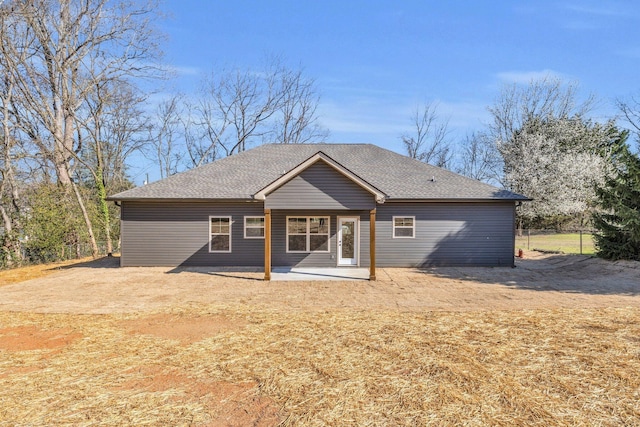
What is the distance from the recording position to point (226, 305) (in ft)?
27.2

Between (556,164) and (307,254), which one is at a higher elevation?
(556,164)

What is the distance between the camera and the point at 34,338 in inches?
235

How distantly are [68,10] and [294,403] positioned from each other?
2331cm

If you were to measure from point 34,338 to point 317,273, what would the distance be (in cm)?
844

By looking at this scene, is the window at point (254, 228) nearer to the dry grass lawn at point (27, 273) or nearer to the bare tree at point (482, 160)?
the dry grass lawn at point (27, 273)

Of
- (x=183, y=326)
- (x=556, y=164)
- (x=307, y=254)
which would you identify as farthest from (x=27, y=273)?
(x=556, y=164)

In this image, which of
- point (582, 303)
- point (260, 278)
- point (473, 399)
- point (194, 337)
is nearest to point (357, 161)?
point (260, 278)

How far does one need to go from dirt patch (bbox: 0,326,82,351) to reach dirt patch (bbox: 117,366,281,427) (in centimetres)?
210

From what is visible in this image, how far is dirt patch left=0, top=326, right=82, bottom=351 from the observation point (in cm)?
557

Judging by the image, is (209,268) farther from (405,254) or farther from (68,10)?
(68,10)

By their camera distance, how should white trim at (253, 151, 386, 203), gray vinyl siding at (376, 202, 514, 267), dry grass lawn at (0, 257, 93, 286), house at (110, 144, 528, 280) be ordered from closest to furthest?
white trim at (253, 151, 386, 203), dry grass lawn at (0, 257, 93, 286), house at (110, 144, 528, 280), gray vinyl siding at (376, 202, 514, 267)

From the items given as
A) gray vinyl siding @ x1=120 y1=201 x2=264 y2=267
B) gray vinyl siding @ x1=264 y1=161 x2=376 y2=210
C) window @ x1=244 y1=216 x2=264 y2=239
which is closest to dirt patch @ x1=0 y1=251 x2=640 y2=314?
gray vinyl siding @ x1=120 y1=201 x2=264 y2=267

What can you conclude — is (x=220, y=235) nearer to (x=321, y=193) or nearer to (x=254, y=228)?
(x=254, y=228)

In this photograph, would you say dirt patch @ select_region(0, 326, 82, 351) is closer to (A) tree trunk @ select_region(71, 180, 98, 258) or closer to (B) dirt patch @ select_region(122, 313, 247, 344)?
(B) dirt patch @ select_region(122, 313, 247, 344)
